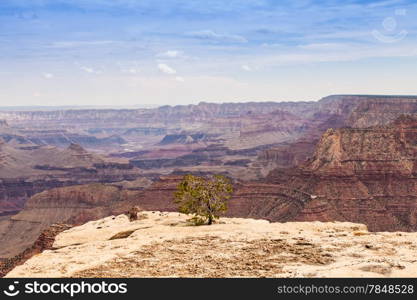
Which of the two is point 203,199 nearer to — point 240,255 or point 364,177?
point 240,255

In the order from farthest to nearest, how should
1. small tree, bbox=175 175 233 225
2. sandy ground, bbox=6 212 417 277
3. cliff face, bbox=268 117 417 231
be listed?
cliff face, bbox=268 117 417 231, small tree, bbox=175 175 233 225, sandy ground, bbox=6 212 417 277

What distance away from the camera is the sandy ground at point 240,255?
1055 inches

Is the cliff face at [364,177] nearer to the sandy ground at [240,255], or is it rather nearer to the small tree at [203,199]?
the small tree at [203,199]

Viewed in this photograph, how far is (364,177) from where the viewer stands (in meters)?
157

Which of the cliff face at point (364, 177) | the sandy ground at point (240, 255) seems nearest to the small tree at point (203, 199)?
the sandy ground at point (240, 255)

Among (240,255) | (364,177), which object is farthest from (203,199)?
(364,177)

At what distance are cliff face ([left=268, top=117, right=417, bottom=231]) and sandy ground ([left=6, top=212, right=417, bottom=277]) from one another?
97.2m

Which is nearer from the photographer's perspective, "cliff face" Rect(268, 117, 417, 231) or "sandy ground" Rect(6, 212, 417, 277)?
"sandy ground" Rect(6, 212, 417, 277)

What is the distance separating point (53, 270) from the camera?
95.1ft

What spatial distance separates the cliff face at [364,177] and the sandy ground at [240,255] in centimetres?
9721

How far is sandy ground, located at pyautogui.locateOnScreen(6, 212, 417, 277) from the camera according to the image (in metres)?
26.8

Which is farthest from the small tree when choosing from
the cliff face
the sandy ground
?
the cliff face

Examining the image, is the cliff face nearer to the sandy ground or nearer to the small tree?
the small tree

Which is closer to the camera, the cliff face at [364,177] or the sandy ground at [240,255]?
the sandy ground at [240,255]
